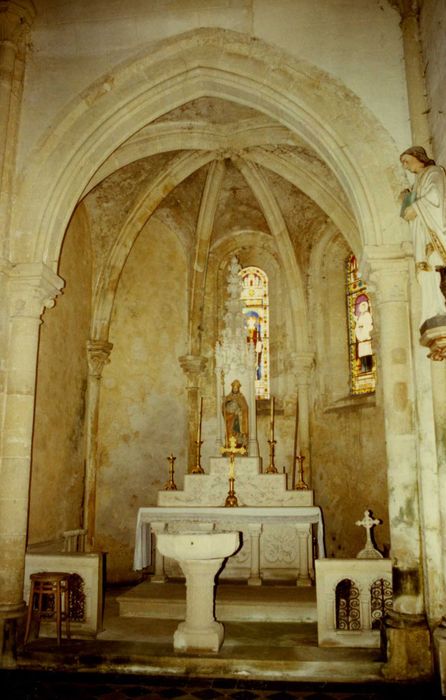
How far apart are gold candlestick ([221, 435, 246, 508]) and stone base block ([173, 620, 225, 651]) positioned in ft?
8.84

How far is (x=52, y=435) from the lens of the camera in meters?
8.93

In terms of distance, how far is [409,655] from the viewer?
5711mm

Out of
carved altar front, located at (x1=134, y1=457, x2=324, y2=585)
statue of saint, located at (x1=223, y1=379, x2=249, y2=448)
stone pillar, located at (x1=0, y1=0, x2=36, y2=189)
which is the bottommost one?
carved altar front, located at (x1=134, y1=457, x2=324, y2=585)

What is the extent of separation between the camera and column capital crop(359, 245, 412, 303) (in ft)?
21.5

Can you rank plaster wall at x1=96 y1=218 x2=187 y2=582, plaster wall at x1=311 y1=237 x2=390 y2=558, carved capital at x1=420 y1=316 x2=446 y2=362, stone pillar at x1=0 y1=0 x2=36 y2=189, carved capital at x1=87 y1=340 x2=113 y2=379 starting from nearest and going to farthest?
1. carved capital at x1=420 y1=316 x2=446 y2=362
2. stone pillar at x1=0 y1=0 x2=36 y2=189
3. plaster wall at x1=311 y1=237 x2=390 y2=558
4. carved capital at x1=87 y1=340 x2=113 y2=379
5. plaster wall at x1=96 y1=218 x2=187 y2=582

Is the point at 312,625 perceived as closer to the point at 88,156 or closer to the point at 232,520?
the point at 232,520

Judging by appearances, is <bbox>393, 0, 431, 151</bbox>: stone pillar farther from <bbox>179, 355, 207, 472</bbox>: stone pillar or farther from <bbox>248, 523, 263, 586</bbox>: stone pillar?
<bbox>179, 355, 207, 472</bbox>: stone pillar

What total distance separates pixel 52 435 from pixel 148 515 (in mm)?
1750

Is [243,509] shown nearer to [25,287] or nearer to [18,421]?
[18,421]

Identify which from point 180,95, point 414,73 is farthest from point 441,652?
point 180,95

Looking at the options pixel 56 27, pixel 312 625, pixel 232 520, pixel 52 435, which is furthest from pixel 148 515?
pixel 56 27

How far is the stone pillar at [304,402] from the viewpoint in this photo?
1133cm

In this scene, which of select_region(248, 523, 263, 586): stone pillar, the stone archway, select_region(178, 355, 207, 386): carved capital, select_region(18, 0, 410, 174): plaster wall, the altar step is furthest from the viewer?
select_region(178, 355, 207, 386): carved capital

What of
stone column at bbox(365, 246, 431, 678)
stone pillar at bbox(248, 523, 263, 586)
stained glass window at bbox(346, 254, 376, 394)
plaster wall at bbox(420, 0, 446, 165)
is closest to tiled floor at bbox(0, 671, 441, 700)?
stone column at bbox(365, 246, 431, 678)
